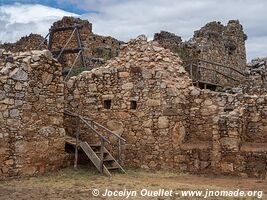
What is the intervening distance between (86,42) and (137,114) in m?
12.7

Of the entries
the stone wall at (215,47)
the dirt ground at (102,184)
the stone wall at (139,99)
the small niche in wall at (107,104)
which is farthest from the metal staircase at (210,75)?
the dirt ground at (102,184)

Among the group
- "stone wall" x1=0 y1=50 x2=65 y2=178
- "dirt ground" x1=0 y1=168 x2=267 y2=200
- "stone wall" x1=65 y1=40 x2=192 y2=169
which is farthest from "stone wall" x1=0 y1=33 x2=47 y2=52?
"dirt ground" x1=0 y1=168 x2=267 y2=200

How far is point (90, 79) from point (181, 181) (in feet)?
16.2

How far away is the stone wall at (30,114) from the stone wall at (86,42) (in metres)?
11.2

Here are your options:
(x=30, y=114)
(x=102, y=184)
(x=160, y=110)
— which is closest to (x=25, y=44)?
(x=160, y=110)

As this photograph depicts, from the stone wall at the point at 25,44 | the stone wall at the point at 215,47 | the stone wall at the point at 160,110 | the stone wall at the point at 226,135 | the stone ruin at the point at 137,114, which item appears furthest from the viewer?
the stone wall at the point at 25,44

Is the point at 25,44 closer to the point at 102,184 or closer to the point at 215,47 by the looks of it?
the point at 215,47

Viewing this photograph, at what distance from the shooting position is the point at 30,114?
40.0ft

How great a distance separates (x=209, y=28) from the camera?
86.4 ft

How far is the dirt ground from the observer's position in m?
9.77

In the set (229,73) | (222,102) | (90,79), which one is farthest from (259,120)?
(229,73)

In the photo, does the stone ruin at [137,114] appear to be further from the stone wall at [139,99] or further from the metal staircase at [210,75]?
the metal staircase at [210,75]

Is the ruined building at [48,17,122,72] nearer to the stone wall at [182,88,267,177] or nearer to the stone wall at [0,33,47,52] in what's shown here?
the stone wall at [0,33,47,52]

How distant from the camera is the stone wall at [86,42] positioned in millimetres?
24969
